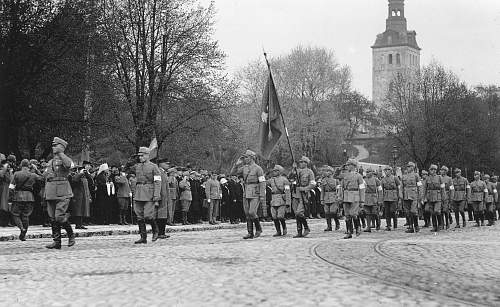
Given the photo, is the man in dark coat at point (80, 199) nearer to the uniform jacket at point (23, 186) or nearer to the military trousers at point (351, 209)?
the uniform jacket at point (23, 186)

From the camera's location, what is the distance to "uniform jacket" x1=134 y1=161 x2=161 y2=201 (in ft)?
55.9

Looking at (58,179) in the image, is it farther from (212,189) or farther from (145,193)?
(212,189)

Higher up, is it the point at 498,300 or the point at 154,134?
the point at 154,134

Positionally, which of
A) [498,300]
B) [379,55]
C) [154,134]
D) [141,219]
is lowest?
[498,300]

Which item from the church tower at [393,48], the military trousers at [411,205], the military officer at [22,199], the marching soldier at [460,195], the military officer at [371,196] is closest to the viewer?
the military officer at [22,199]

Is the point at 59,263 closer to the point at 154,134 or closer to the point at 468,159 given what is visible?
the point at 154,134

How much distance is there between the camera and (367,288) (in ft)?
31.2

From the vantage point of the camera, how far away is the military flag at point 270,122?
68.7ft

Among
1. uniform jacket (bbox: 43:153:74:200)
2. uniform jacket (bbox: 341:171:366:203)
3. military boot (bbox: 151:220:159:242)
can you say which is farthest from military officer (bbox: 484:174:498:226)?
uniform jacket (bbox: 43:153:74:200)

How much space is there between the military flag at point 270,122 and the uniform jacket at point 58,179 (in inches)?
250

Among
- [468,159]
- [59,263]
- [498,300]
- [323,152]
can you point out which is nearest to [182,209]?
[59,263]

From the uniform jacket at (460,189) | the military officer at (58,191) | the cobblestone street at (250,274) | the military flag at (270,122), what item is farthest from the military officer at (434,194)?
the military officer at (58,191)

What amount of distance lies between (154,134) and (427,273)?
31.9 meters

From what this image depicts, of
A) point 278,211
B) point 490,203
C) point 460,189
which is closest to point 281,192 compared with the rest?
point 278,211
